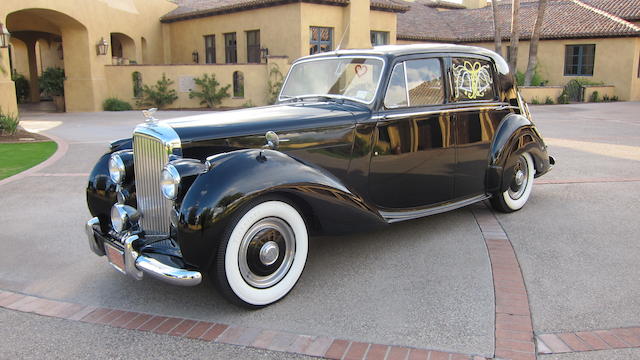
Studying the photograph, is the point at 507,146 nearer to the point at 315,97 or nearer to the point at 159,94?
the point at 315,97

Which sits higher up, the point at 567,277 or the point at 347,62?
the point at 347,62

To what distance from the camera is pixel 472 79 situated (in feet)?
17.1

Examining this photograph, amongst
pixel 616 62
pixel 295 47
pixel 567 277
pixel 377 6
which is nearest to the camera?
pixel 567 277

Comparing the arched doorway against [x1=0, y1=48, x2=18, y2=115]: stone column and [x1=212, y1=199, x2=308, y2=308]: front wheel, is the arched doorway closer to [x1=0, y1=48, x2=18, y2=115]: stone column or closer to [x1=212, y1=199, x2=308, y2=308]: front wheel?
[x1=0, y1=48, x2=18, y2=115]: stone column

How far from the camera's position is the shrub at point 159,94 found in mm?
21375

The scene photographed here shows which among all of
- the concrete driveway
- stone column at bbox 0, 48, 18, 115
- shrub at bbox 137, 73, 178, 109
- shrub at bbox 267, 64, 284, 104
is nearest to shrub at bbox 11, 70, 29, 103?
shrub at bbox 137, 73, 178, 109

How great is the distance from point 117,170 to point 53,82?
65.7ft

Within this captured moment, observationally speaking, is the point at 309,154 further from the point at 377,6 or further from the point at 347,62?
the point at 377,6

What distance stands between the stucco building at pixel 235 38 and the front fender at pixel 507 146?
14356 mm

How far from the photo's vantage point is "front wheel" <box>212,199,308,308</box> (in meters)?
3.30

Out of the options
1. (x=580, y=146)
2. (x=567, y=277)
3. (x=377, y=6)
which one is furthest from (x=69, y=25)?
(x=567, y=277)

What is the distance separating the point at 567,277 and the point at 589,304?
46 centimetres

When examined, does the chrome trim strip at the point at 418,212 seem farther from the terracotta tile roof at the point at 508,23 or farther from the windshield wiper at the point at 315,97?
the terracotta tile roof at the point at 508,23

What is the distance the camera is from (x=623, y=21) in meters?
26.3
